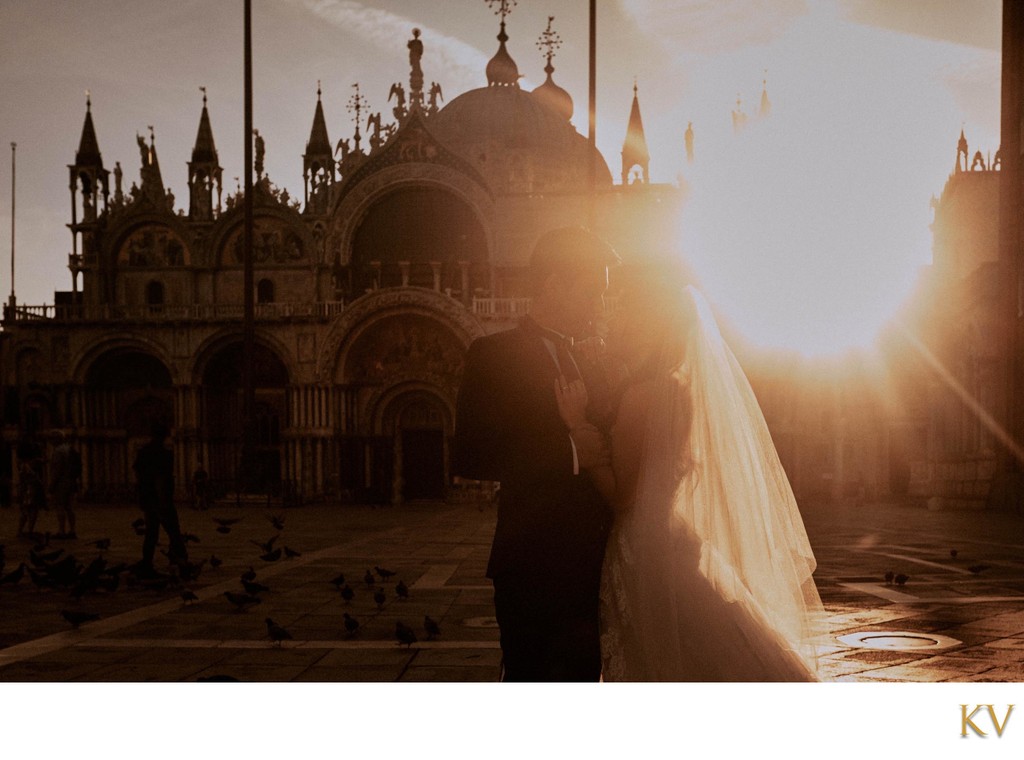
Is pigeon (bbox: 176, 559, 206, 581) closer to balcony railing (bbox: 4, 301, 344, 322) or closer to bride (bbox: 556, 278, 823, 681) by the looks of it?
bride (bbox: 556, 278, 823, 681)

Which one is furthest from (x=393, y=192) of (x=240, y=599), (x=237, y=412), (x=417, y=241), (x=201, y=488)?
(x=240, y=599)

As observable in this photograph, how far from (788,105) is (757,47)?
0.40m

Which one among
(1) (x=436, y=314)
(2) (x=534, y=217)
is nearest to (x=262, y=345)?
(1) (x=436, y=314)

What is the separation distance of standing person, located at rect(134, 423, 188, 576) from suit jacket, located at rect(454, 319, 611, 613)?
606 cm

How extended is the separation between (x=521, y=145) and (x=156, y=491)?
Result: 67.4 feet

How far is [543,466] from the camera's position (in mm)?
2869

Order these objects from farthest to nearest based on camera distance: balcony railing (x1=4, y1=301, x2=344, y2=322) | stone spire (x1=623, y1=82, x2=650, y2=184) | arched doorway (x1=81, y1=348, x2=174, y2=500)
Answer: stone spire (x1=623, y1=82, x2=650, y2=184)
balcony railing (x1=4, y1=301, x2=344, y2=322)
arched doorway (x1=81, y1=348, x2=174, y2=500)

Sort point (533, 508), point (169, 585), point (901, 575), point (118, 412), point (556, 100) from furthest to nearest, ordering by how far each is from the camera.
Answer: point (556, 100) → point (118, 412) → point (169, 585) → point (901, 575) → point (533, 508)

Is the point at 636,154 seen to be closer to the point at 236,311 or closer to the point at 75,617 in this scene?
the point at 236,311

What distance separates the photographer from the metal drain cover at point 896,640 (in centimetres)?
521

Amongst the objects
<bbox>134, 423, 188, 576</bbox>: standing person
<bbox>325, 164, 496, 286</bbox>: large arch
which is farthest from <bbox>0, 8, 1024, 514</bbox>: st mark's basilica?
<bbox>134, 423, 188, 576</bbox>: standing person

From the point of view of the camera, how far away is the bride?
2.99m

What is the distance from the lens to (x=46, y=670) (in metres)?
4.90
